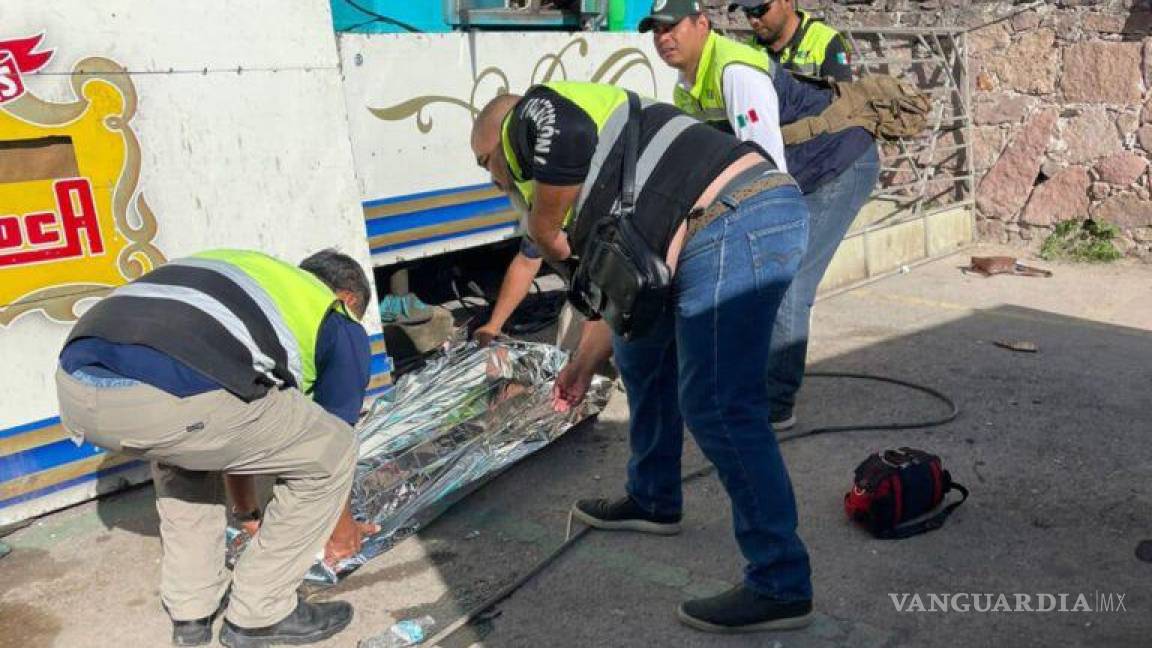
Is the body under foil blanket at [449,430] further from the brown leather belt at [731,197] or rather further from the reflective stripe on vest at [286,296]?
the brown leather belt at [731,197]

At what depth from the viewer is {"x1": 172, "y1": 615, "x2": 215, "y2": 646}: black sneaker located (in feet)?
9.73

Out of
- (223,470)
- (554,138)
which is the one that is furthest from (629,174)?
(223,470)

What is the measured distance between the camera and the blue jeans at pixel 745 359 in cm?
262

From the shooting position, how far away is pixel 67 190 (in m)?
3.59

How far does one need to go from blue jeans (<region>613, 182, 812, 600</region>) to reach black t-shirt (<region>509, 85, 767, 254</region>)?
0.12 meters

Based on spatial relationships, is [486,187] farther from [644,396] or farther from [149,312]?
[149,312]

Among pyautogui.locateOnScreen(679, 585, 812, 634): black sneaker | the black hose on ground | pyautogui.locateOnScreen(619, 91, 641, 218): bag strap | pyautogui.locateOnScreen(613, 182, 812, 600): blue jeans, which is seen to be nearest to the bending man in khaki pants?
the black hose on ground

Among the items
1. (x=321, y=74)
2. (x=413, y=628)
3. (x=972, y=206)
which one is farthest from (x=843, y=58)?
(x=972, y=206)

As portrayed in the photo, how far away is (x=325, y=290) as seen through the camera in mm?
2857

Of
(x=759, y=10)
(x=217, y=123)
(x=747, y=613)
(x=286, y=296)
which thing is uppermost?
(x=759, y=10)

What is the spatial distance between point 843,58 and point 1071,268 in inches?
138

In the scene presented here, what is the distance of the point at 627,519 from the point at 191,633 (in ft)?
4.61

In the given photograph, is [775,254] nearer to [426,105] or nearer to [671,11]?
[671,11]
